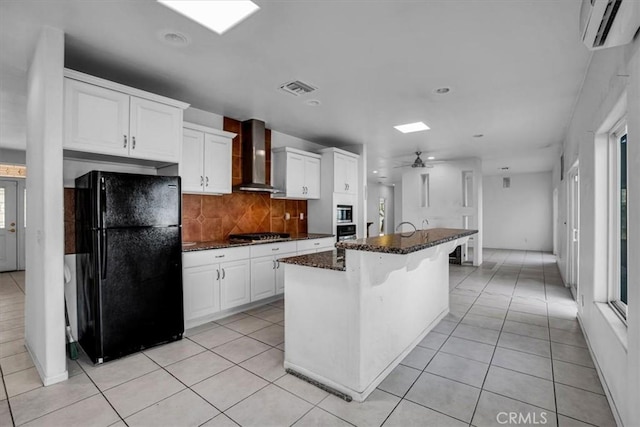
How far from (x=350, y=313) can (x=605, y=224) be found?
223 centimetres

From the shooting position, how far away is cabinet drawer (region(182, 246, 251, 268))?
3.27 m

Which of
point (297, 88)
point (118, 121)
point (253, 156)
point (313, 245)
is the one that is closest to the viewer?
point (118, 121)

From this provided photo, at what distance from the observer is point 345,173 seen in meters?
5.56

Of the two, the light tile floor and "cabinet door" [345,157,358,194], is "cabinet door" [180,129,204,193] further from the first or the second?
"cabinet door" [345,157,358,194]

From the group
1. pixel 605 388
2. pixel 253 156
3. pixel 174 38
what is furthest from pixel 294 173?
pixel 605 388

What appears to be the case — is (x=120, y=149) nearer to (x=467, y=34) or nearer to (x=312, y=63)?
(x=312, y=63)

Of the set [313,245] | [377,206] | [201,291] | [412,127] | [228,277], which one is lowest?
[201,291]

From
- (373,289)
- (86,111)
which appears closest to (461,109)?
(373,289)

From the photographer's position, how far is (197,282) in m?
3.37

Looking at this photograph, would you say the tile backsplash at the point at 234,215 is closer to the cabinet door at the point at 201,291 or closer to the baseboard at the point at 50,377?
the cabinet door at the point at 201,291

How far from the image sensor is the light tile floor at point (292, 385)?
1.93 metres

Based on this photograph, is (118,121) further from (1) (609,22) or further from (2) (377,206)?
(2) (377,206)

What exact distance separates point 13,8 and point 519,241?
482 inches

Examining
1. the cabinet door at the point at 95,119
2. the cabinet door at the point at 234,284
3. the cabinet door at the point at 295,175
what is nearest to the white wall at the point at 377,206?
the cabinet door at the point at 295,175
